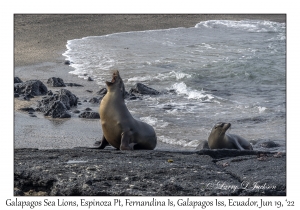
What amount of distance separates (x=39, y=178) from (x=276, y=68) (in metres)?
15.4

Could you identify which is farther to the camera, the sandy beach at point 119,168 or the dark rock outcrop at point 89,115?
the dark rock outcrop at point 89,115

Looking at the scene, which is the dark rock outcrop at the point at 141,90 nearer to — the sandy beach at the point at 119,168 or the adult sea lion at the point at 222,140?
the sandy beach at the point at 119,168

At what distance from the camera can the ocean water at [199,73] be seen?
12688 millimetres

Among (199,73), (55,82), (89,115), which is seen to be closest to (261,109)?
(89,115)

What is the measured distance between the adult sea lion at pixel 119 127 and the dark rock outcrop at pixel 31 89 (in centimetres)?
520

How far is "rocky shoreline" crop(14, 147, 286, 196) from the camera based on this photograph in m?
6.09

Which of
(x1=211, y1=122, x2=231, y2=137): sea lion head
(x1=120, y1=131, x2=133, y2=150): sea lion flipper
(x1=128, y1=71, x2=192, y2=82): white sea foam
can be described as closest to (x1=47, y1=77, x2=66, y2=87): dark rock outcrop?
(x1=128, y1=71, x2=192, y2=82): white sea foam

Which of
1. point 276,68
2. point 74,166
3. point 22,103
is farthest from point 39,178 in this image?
point 276,68

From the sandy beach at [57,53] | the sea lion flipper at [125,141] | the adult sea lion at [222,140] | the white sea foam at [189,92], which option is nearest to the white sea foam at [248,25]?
the sandy beach at [57,53]

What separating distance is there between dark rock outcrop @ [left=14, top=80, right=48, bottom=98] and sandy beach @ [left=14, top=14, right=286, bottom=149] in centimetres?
31

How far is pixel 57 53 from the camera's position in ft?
71.8

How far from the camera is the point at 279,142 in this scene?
1113 cm

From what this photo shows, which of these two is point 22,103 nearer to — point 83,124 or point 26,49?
point 83,124

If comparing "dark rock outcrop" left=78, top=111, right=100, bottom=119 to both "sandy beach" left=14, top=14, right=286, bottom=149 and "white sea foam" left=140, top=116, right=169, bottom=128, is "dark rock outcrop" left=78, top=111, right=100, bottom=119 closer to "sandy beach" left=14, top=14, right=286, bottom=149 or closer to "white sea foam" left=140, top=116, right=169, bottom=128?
"sandy beach" left=14, top=14, right=286, bottom=149
